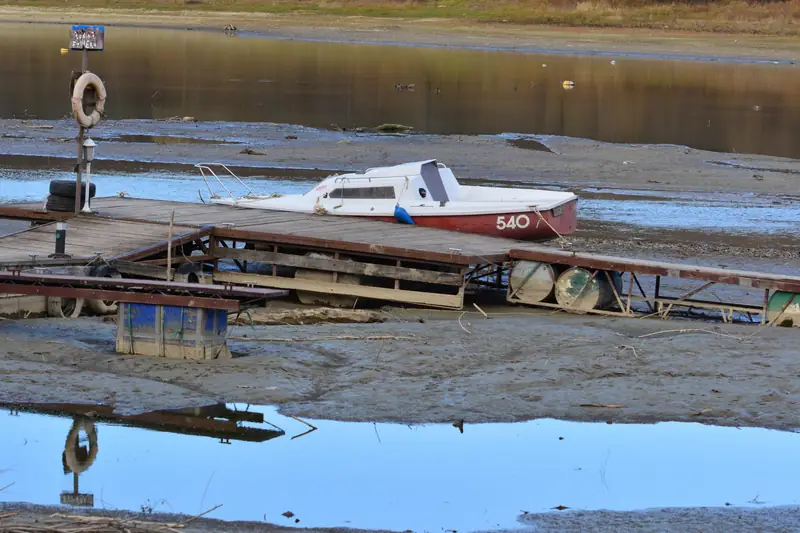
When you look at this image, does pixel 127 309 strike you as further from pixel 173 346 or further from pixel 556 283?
pixel 556 283

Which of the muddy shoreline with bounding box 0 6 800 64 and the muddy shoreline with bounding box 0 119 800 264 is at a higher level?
the muddy shoreline with bounding box 0 6 800 64

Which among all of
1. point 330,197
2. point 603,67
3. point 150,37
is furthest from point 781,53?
A: point 330,197

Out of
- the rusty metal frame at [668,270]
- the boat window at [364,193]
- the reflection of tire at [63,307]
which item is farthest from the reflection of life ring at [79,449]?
the boat window at [364,193]

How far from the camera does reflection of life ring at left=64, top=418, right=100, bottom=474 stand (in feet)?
34.1

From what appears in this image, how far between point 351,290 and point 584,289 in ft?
10.8

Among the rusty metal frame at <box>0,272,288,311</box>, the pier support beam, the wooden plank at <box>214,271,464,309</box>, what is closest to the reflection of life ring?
the pier support beam

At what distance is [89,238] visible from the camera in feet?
Answer: 60.2

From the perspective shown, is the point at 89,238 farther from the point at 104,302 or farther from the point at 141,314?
the point at 141,314

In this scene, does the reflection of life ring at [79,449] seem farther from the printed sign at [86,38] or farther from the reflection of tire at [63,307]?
the printed sign at [86,38]

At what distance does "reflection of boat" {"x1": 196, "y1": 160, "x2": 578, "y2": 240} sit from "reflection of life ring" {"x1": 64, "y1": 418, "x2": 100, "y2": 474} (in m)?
10.1

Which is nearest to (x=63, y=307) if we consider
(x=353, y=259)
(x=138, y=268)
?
(x=138, y=268)

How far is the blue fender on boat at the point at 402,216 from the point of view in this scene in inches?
816

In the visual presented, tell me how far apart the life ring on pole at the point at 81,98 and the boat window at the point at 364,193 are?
4.15 metres

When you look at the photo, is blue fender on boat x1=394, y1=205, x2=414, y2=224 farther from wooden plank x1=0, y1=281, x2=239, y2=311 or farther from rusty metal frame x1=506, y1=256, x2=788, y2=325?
wooden plank x1=0, y1=281, x2=239, y2=311
